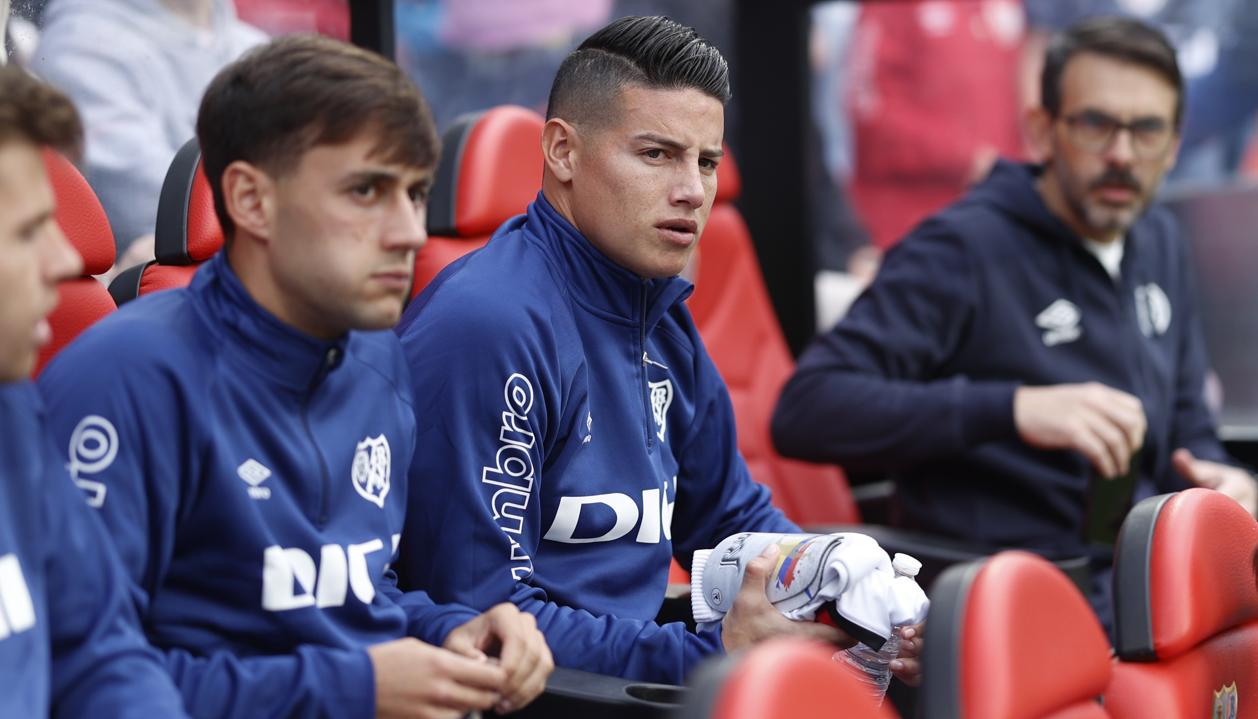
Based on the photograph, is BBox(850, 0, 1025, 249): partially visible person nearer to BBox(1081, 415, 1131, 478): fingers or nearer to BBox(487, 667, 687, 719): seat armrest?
BBox(1081, 415, 1131, 478): fingers

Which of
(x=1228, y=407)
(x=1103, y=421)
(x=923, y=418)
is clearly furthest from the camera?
(x=1228, y=407)

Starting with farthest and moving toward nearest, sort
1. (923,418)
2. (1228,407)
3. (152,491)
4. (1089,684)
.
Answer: (1228,407), (923,418), (1089,684), (152,491)

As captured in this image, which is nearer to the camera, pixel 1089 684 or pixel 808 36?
pixel 1089 684

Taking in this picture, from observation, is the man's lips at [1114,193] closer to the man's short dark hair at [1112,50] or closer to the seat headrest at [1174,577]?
the man's short dark hair at [1112,50]

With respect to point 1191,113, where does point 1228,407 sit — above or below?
below

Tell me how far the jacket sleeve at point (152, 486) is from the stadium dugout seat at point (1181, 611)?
729 millimetres

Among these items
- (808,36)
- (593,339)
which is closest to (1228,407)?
(808,36)

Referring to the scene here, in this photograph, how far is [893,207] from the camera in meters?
3.63

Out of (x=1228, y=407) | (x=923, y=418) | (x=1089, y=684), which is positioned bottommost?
(x=1228, y=407)

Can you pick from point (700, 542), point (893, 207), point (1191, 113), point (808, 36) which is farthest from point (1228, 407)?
point (700, 542)

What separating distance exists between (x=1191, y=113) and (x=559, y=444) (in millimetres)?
2280

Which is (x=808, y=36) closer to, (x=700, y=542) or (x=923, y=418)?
(x=923, y=418)

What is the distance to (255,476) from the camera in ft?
3.95

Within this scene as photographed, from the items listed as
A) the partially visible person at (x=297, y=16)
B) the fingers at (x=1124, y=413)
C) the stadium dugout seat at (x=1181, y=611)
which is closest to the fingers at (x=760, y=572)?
the stadium dugout seat at (x=1181, y=611)
